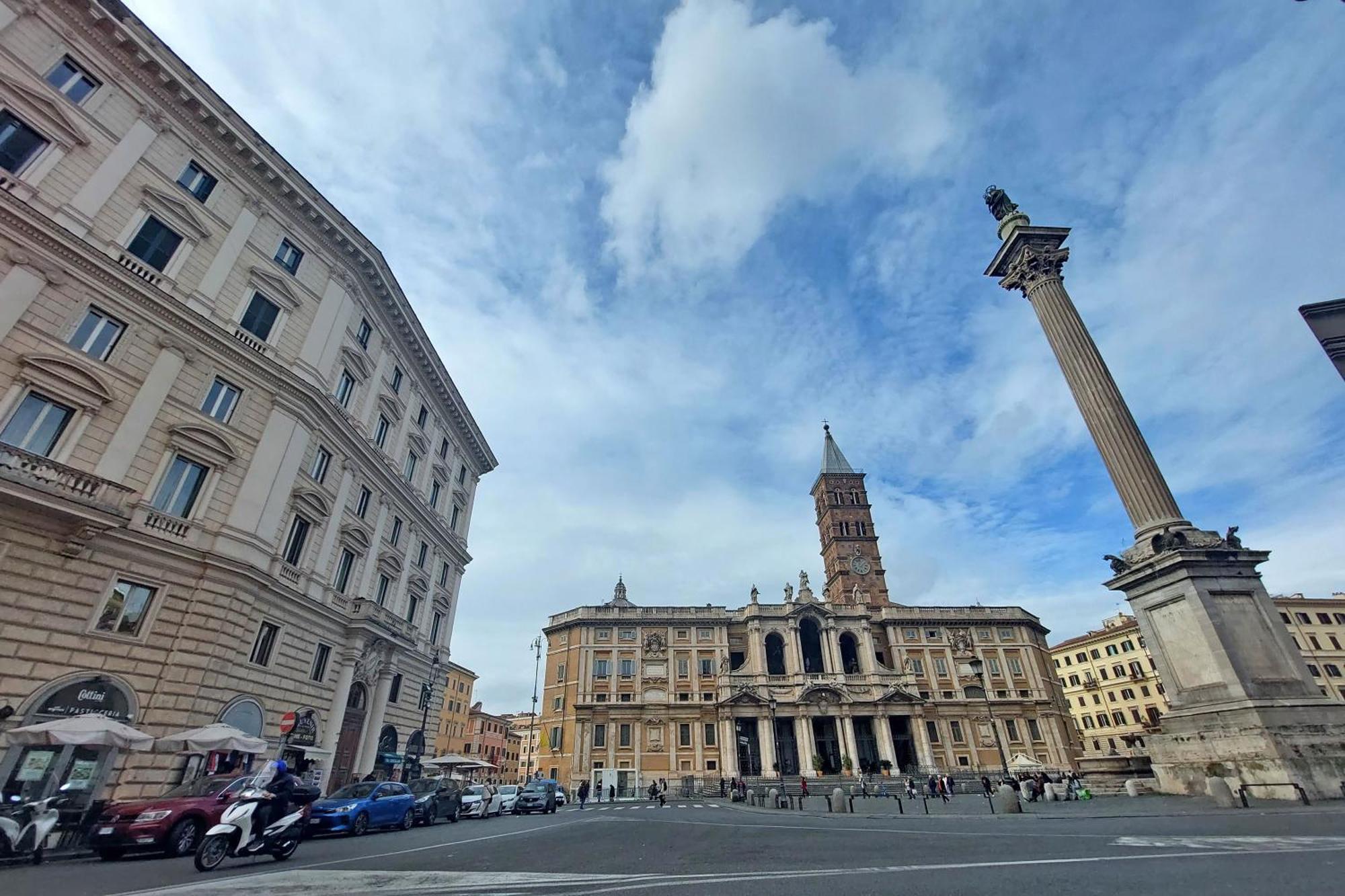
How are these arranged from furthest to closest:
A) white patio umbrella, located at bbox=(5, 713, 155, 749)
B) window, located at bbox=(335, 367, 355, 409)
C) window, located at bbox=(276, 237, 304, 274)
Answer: window, located at bbox=(335, 367, 355, 409), window, located at bbox=(276, 237, 304, 274), white patio umbrella, located at bbox=(5, 713, 155, 749)

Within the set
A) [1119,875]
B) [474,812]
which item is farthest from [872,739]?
[1119,875]

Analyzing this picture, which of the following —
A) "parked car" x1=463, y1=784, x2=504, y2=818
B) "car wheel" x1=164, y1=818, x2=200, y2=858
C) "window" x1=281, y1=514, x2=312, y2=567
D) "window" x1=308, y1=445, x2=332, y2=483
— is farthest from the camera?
"parked car" x1=463, y1=784, x2=504, y2=818

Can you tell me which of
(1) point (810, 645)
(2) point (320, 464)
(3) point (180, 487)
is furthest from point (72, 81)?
(1) point (810, 645)

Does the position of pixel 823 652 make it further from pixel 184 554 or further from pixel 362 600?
pixel 184 554

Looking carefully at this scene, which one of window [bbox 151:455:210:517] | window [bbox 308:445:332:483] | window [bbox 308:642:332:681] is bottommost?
window [bbox 308:642:332:681]

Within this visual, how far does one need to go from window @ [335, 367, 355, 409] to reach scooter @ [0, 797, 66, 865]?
15.8 metres

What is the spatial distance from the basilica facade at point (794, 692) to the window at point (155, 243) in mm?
50792

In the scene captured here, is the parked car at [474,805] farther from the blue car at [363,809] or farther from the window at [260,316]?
the window at [260,316]

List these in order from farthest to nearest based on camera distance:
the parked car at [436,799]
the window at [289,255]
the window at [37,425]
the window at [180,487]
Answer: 1. the window at [289,255]
2. the parked car at [436,799]
3. the window at [180,487]
4. the window at [37,425]

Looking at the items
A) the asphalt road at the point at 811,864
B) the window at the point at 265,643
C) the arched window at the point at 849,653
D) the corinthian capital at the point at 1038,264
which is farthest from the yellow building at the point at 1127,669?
the window at the point at 265,643

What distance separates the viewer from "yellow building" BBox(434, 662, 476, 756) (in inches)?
2997

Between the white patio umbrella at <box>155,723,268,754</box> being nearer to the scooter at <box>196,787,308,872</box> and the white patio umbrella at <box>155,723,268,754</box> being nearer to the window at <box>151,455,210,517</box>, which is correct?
the window at <box>151,455,210,517</box>

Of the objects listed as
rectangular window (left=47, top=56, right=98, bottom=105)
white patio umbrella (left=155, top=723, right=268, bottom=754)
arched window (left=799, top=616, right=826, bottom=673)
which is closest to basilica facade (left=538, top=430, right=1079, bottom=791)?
arched window (left=799, top=616, right=826, bottom=673)

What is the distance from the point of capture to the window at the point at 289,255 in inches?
883
